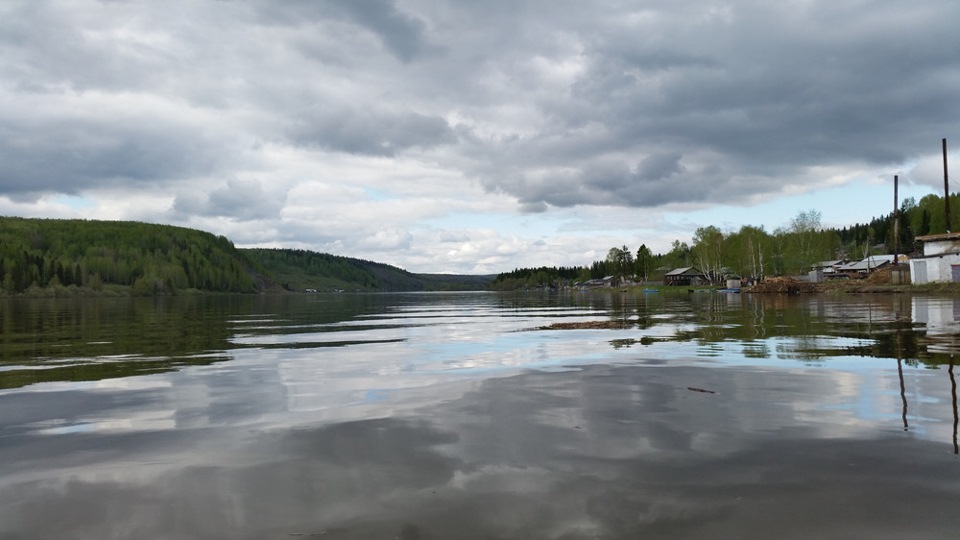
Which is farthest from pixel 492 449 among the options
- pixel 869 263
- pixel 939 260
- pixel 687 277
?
pixel 687 277

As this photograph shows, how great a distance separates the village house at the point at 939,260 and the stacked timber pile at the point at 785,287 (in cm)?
1696

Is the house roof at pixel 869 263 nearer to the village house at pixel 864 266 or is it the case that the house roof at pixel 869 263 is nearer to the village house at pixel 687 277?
the village house at pixel 864 266

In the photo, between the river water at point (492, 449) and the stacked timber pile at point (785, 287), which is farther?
the stacked timber pile at point (785, 287)

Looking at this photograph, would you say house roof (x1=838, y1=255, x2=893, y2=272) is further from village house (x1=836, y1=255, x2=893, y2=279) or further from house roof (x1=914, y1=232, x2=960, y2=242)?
house roof (x1=914, y1=232, x2=960, y2=242)

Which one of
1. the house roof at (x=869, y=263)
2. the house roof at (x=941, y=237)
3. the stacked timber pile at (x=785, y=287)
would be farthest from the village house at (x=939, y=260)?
the house roof at (x=869, y=263)

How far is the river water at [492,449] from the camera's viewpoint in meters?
5.46

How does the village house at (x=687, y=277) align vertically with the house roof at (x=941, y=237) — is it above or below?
below

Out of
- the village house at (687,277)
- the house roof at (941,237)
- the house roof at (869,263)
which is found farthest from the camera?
the village house at (687,277)

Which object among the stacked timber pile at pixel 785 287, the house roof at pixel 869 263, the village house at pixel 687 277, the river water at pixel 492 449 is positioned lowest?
the river water at pixel 492 449

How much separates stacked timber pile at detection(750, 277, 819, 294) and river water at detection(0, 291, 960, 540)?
265 ft

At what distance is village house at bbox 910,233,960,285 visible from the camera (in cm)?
6650

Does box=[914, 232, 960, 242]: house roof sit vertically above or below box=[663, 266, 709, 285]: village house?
above

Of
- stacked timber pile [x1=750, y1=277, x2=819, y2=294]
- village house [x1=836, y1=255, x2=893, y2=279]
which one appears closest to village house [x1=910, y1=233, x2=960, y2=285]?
stacked timber pile [x1=750, y1=277, x2=819, y2=294]

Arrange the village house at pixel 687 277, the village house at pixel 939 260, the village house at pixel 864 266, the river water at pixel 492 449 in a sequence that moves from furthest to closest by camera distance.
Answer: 1. the village house at pixel 687 277
2. the village house at pixel 864 266
3. the village house at pixel 939 260
4. the river water at pixel 492 449
